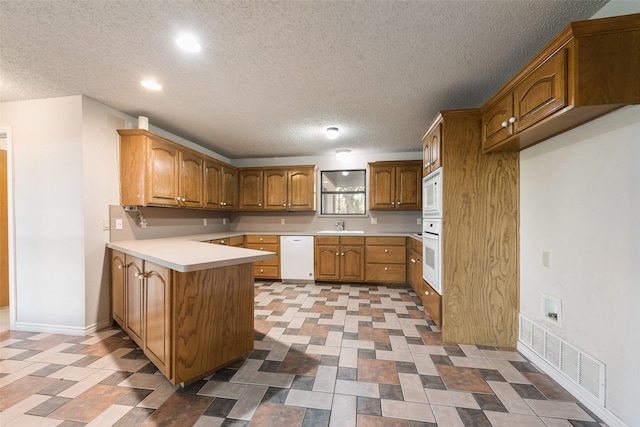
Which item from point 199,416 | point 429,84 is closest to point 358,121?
point 429,84

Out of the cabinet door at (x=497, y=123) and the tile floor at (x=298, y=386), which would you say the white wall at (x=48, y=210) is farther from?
the cabinet door at (x=497, y=123)

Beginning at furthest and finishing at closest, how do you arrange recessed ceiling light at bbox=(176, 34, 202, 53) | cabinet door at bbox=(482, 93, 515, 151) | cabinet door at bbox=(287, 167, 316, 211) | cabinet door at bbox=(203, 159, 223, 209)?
cabinet door at bbox=(287, 167, 316, 211) → cabinet door at bbox=(203, 159, 223, 209) → cabinet door at bbox=(482, 93, 515, 151) → recessed ceiling light at bbox=(176, 34, 202, 53)

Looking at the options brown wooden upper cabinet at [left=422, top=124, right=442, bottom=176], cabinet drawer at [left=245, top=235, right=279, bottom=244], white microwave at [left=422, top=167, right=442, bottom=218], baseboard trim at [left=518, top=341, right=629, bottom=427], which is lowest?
baseboard trim at [left=518, top=341, right=629, bottom=427]

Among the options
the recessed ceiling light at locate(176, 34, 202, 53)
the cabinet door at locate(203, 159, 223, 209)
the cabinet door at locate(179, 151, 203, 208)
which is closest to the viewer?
the recessed ceiling light at locate(176, 34, 202, 53)

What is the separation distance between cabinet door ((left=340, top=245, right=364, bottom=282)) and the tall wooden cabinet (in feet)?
6.66

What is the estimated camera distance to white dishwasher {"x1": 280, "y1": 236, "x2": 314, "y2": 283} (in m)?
4.53

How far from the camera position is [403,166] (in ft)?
14.9

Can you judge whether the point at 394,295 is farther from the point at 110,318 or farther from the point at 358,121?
the point at 110,318

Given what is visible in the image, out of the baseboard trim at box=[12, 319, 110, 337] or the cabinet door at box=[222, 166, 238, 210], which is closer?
the baseboard trim at box=[12, 319, 110, 337]

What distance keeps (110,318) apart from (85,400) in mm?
1333

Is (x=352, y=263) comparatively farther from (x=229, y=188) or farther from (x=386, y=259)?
(x=229, y=188)

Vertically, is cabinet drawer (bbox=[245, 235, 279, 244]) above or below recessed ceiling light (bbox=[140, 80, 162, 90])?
below

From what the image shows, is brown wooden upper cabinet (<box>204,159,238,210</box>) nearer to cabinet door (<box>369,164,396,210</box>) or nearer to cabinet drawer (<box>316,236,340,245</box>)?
cabinet drawer (<box>316,236,340,245</box>)

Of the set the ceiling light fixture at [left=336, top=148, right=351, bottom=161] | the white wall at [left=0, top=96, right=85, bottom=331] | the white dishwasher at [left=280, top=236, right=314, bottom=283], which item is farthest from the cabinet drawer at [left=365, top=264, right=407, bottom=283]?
the white wall at [left=0, top=96, right=85, bottom=331]
